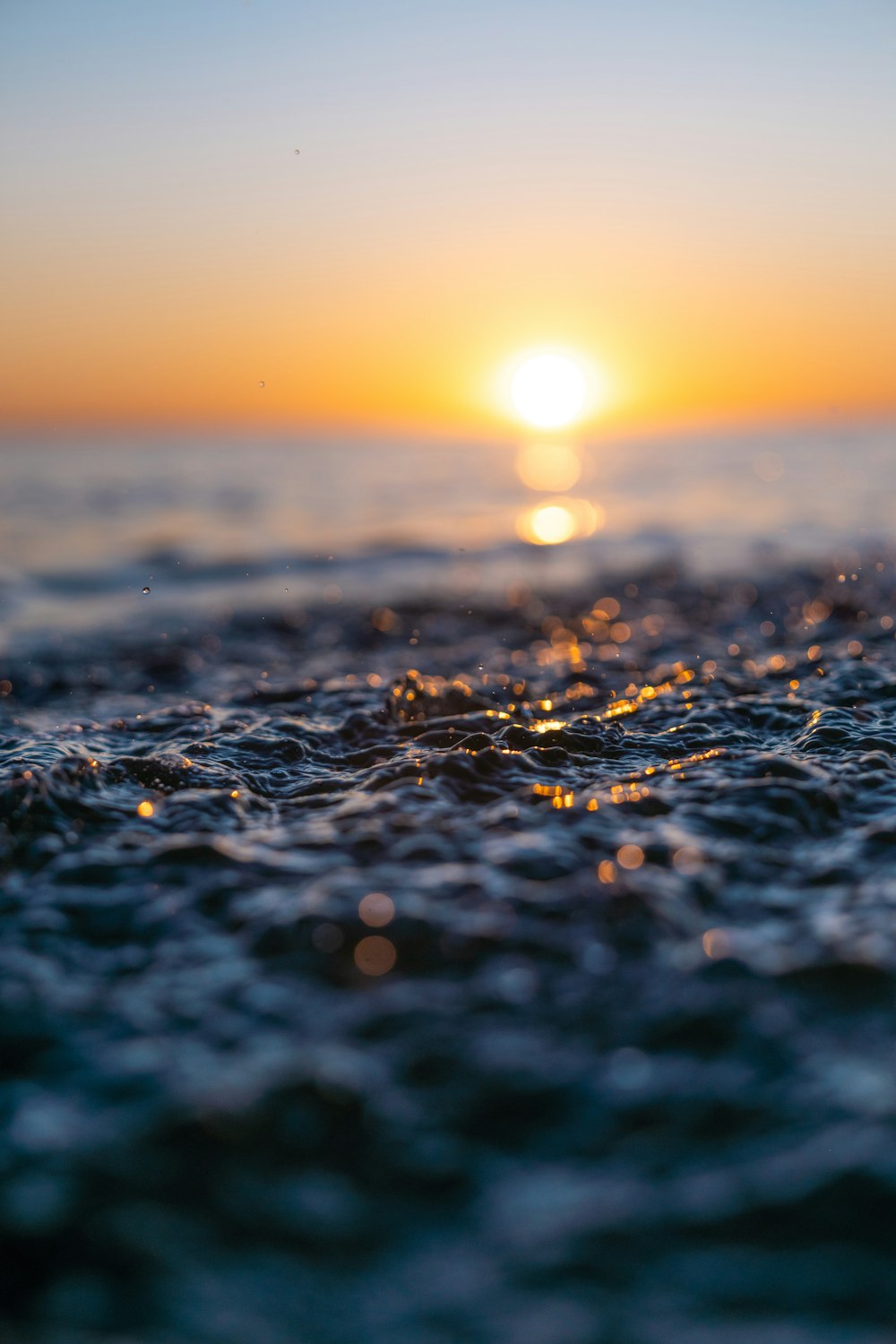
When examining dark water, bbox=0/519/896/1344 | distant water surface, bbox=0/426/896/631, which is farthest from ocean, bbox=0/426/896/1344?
distant water surface, bbox=0/426/896/631

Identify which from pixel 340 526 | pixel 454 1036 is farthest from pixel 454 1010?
pixel 340 526

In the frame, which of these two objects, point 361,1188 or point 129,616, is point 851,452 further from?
point 361,1188

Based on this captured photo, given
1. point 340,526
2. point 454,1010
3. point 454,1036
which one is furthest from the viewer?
point 340,526

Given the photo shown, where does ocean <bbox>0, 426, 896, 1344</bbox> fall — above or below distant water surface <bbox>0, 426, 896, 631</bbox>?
below

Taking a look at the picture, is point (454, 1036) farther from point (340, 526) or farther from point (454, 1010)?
point (340, 526)

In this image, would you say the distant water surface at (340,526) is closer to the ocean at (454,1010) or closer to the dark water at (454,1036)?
the ocean at (454,1010)

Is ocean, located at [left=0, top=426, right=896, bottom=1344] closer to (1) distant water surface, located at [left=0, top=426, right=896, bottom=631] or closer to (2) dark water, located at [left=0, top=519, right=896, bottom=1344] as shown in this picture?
(2) dark water, located at [left=0, top=519, right=896, bottom=1344]

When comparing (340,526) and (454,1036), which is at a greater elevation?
(340,526)

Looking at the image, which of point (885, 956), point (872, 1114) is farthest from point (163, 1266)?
point (885, 956)
